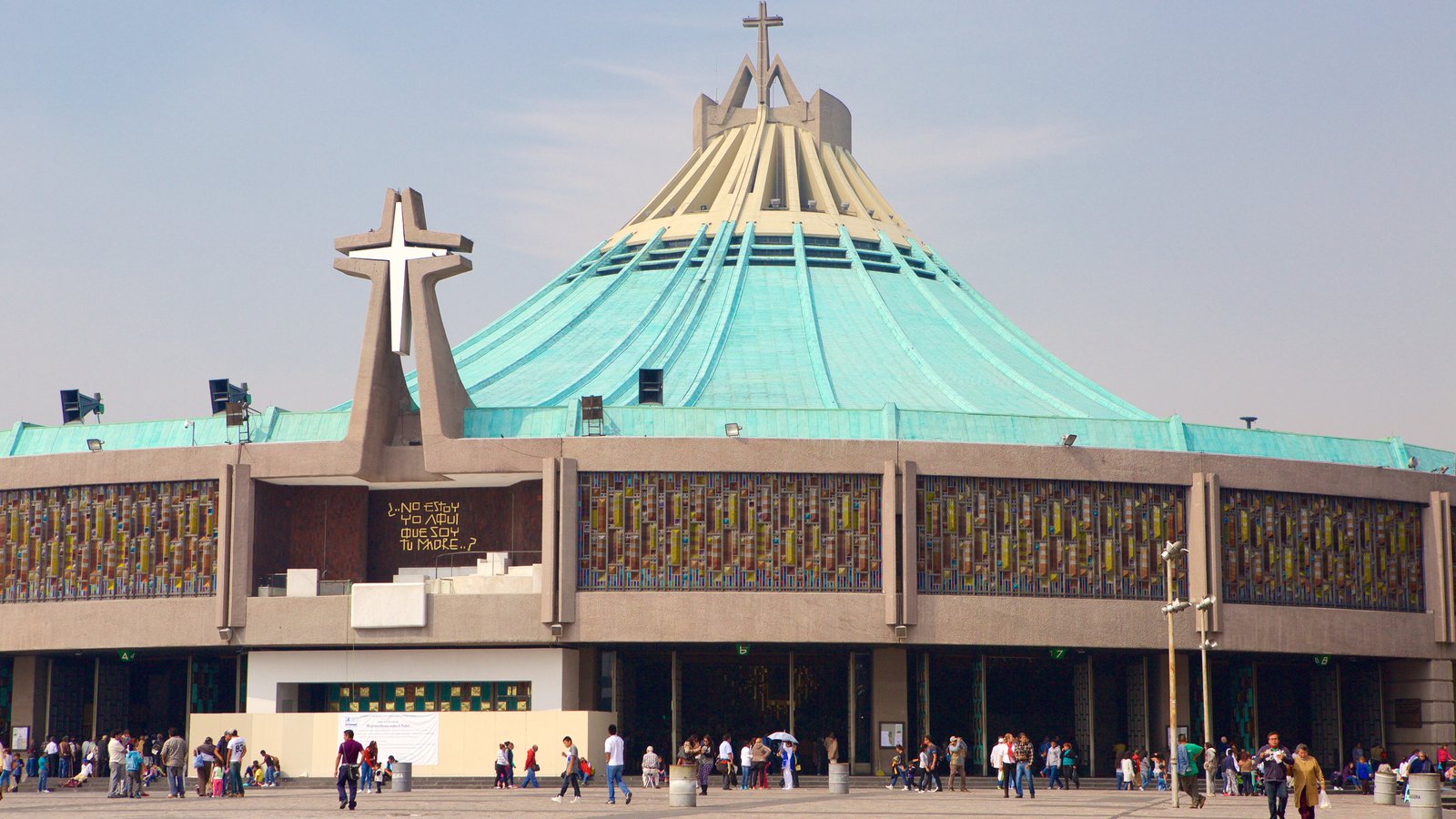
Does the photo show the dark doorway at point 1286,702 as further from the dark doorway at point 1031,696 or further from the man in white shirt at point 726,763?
the man in white shirt at point 726,763

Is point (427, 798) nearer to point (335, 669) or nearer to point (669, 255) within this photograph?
point (335, 669)

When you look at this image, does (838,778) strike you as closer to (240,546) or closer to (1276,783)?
(1276,783)

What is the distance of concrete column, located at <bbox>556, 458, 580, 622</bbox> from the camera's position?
43812 mm

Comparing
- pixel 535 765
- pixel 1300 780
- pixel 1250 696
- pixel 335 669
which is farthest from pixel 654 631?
pixel 1300 780

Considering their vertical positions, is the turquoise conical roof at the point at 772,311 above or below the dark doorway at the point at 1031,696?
above

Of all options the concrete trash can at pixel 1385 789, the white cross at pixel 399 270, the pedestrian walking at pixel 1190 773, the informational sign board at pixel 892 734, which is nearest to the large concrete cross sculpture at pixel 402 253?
the white cross at pixel 399 270

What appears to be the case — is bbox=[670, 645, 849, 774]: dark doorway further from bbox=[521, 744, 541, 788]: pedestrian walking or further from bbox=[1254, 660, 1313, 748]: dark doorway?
bbox=[1254, 660, 1313, 748]: dark doorway

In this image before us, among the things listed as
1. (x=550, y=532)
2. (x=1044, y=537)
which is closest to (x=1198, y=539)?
(x=1044, y=537)

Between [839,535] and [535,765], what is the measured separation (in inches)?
349

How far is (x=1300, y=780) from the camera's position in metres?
26.5

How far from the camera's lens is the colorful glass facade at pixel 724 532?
146 feet

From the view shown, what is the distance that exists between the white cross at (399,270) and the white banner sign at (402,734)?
8.67 metres

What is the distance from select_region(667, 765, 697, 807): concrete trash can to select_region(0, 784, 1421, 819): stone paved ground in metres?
0.30

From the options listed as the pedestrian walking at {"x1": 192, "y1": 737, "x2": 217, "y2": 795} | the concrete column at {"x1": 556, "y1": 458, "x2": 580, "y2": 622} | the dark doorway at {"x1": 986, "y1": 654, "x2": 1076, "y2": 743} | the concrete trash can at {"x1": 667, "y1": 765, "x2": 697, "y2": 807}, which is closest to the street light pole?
the dark doorway at {"x1": 986, "y1": 654, "x2": 1076, "y2": 743}
